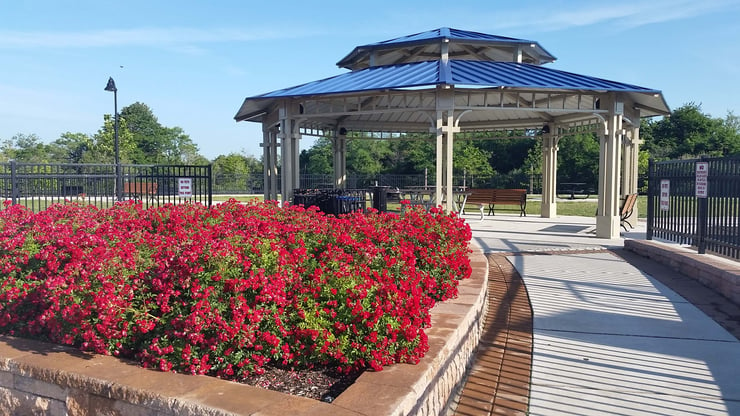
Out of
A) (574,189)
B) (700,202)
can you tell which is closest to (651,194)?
(700,202)

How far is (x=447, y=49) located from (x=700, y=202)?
7.79 metres

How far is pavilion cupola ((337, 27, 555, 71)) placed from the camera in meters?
14.1

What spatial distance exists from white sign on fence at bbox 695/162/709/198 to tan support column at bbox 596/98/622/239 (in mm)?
4230

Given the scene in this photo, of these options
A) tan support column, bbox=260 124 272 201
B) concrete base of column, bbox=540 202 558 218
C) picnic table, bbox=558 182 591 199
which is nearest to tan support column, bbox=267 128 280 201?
tan support column, bbox=260 124 272 201

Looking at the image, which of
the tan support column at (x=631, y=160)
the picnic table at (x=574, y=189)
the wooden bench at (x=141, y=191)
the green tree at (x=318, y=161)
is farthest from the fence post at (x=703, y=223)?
the green tree at (x=318, y=161)

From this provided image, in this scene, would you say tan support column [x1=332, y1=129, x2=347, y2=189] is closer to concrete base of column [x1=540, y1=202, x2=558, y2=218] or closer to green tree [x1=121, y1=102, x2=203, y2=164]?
concrete base of column [x1=540, y1=202, x2=558, y2=218]

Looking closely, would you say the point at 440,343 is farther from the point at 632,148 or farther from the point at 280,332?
the point at 632,148

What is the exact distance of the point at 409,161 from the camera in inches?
1690

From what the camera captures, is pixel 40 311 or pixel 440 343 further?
pixel 40 311

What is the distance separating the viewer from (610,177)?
12172mm

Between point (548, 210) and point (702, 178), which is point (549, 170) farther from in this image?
point (702, 178)

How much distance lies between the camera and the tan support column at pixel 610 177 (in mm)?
12102

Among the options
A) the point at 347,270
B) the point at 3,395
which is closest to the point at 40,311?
the point at 3,395

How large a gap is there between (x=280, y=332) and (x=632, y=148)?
48.1 ft
